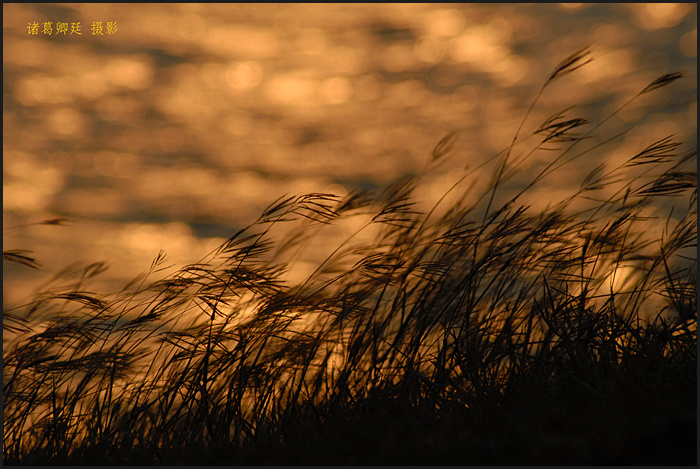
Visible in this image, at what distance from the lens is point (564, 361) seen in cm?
159

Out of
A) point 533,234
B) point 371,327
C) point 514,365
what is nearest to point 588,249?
point 533,234

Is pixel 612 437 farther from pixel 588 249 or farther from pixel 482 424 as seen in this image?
pixel 588 249

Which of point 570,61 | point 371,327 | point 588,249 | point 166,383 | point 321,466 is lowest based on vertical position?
point 321,466

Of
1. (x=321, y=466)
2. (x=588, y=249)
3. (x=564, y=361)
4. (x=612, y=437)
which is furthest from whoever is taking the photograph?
(x=588, y=249)

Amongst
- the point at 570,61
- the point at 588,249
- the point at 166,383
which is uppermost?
the point at 570,61

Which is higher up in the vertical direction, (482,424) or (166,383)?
(166,383)

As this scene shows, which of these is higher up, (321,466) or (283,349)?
(283,349)

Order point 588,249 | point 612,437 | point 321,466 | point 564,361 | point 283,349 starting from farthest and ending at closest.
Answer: point 588,249, point 283,349, point 564,361, point 321,466, point 612,437

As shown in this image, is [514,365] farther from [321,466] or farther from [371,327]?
[321,466]

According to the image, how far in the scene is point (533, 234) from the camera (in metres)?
1.94

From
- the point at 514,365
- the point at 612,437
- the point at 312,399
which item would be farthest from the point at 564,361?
the point at 312,399

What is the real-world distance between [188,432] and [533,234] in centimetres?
126

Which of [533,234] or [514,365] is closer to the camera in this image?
[514,365]

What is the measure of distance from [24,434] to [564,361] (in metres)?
1.70
